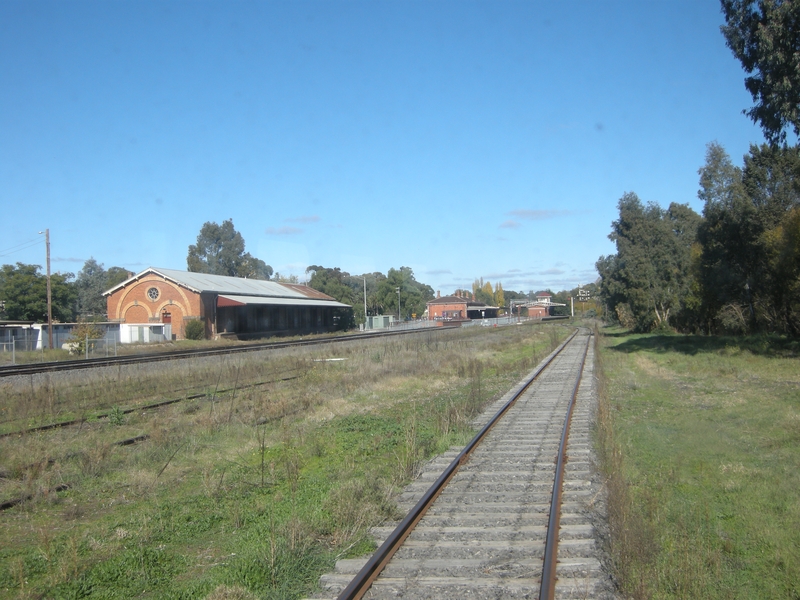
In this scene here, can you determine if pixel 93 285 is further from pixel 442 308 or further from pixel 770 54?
pixel 770 54

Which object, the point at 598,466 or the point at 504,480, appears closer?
the point at 504,480

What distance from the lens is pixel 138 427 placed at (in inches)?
533

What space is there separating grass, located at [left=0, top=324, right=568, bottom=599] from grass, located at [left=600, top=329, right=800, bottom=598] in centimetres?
269

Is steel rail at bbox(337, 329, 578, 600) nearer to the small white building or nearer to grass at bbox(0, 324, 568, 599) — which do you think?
grass at bbox(0, 324, 568, 599)

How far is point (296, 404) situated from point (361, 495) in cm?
940

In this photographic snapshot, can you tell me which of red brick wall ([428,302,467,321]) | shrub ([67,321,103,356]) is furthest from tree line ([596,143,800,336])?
red brick wall ([428,302,467,321])

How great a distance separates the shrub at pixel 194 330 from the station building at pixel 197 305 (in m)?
1.31

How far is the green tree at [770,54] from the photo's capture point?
22406 mm

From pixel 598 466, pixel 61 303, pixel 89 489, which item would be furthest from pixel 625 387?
pixel 61 303

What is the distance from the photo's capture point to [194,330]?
164ft

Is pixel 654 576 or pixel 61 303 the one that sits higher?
pixel 61 303

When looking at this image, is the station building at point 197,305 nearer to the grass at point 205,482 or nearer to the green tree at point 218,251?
the grass at point 205,482

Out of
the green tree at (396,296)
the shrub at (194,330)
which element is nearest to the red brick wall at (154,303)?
the shrub at (194,330)

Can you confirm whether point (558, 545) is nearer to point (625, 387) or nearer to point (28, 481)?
point (28, 481)
